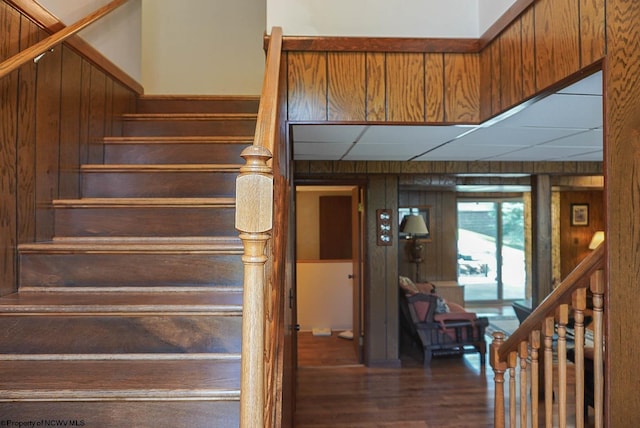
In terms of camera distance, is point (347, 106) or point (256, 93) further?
point (256, 93)

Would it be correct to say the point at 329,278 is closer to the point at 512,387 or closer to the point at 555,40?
the point at 512,387

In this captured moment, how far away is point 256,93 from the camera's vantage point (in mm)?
3680

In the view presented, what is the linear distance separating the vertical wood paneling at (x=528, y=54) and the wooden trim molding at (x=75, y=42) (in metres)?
1.96

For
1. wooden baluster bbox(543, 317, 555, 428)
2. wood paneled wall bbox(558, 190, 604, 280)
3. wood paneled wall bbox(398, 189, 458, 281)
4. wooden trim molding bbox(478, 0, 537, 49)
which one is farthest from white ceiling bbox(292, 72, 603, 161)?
wood paneled wall bbox(558, 190, 604, 280)

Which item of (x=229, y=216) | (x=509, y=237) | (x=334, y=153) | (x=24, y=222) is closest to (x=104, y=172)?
(x=24, y=222)

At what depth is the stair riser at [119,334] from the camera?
4.62 feet

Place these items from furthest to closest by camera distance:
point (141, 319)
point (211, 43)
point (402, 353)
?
point (402, 353)
point (211, 43)
point (141, 319)

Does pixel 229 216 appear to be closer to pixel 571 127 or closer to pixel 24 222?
pixel 24 222

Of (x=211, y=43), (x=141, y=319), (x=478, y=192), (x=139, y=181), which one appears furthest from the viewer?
(x=478, y=192)

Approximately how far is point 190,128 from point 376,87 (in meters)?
1.24

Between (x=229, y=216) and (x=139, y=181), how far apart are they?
1.88 feet

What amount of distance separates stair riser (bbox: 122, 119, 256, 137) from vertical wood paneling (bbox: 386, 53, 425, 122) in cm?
97

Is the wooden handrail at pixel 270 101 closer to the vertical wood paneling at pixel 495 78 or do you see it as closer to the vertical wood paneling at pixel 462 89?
the vertical wood paneling at pixel 462 89

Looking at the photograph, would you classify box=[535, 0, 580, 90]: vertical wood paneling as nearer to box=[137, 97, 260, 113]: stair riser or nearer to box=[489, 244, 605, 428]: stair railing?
box=[489, 244, 605, 428]: stair railing
